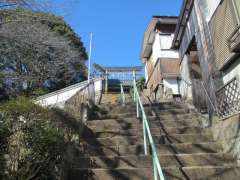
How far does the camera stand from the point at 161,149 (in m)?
4.51

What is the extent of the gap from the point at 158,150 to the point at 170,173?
2.92 feet

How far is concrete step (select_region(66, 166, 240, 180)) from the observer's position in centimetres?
359

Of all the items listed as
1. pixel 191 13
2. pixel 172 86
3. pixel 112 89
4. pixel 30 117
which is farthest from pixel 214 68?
pixel 112 89

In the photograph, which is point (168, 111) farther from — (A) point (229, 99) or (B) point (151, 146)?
(B) point (151, 146)

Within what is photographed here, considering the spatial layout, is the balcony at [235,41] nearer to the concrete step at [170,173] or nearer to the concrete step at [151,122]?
the concrete step at [151,122]

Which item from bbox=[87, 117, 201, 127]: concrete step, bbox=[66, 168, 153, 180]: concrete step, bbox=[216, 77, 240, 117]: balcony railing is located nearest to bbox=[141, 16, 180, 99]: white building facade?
bbox=[87, 117, 201, 127]: concrete step

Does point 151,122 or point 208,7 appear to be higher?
point 208,7

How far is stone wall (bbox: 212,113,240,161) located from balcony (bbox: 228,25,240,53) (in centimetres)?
118

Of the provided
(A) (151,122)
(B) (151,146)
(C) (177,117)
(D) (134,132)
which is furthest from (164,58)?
(B) (151,146)

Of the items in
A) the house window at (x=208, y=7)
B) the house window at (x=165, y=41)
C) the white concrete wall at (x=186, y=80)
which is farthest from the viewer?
the house window at (x=165, y=41)

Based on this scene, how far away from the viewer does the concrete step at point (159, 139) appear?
4.91m

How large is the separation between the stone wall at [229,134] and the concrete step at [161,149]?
0.64 ft

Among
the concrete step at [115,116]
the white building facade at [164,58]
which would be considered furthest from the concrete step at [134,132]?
the white building facade at [164,58]

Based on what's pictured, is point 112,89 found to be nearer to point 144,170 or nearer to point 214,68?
point 214,68
